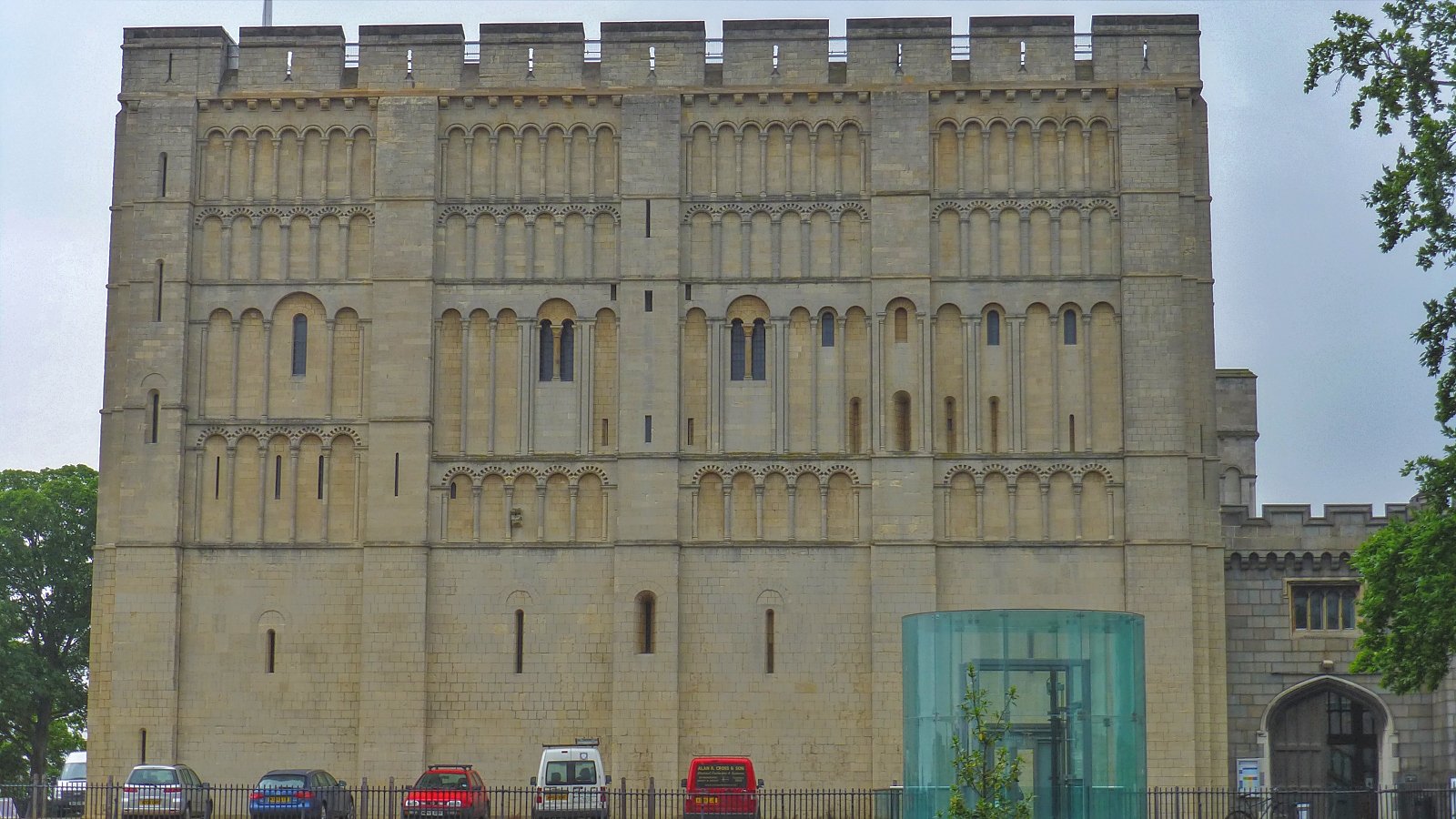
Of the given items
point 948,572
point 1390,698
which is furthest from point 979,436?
point 1390,698

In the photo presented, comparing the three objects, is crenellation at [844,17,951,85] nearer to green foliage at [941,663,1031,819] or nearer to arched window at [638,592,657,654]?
arched window at [638,592,657,654]

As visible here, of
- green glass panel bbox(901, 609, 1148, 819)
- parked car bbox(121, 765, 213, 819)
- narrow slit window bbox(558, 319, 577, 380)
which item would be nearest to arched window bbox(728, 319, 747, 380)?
narrow slit window bbox(558, 319, 577, 380)

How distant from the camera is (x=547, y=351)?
50125 mm

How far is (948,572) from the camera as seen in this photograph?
4859 cm

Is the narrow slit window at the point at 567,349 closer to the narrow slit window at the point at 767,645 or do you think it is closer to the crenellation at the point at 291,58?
the narrow slit window at the point at 767,645

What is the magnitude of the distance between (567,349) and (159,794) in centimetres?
1407

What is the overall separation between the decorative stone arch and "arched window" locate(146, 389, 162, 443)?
87.3 feet

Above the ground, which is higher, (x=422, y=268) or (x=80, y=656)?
(x=422, y=268)

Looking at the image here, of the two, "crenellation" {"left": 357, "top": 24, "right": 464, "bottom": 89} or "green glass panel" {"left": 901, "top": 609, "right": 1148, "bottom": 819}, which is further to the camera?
"crenellation" {"left": 357, "top": 24, "right": 464, "bottom": 89}

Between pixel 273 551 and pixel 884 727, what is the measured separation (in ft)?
48.5

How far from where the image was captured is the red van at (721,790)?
42.6m

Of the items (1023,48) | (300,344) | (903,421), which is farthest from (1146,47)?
(300,344)

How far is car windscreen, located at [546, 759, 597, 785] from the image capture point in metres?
43.1

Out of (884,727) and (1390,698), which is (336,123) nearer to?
(884,727)
